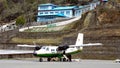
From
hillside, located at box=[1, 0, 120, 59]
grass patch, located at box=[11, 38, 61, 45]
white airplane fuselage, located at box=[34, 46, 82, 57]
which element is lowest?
grass patch, located at box=[11, 38, 61, 45]

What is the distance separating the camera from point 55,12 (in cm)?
17800

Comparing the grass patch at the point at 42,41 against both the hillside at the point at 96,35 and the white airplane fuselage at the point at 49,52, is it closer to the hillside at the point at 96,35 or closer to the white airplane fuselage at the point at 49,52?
the hillside at the point at 96,35

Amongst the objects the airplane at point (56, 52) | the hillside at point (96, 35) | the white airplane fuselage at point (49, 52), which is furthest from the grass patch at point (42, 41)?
the white airplane fuselage at point (49, 52)

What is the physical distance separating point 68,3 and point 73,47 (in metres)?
131

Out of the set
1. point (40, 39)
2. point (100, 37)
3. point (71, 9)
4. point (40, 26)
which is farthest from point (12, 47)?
point (71, 9)

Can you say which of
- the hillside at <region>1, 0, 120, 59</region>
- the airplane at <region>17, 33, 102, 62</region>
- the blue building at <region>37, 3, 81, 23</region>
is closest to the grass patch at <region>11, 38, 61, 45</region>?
the hillside at <region>1, 0, 120, 59</region>

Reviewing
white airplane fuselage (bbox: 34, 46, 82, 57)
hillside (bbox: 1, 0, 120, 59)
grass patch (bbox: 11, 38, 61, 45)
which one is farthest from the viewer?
grass patch (bbox: 11, 38, 61, 45)

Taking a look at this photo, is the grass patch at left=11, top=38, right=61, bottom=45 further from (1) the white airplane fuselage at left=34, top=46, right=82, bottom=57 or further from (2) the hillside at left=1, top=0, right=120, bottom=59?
(1) the white airplane fuselage at left=34, top=46, right=82, bottom=57

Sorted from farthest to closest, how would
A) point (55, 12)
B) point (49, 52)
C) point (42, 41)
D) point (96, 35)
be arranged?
point (55, 12)
point (42, 41)
point (96, 35)
point (49, 52)

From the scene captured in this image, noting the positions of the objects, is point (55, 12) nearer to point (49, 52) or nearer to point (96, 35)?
point (96, 35)

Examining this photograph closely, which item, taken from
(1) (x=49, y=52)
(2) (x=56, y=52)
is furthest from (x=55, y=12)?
(1) (x=49, y=52)

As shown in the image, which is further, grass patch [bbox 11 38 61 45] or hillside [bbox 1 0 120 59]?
grass patch [bbox 11 38 61 45]

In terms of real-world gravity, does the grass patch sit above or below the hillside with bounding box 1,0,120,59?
below

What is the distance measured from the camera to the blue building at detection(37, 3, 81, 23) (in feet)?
560
